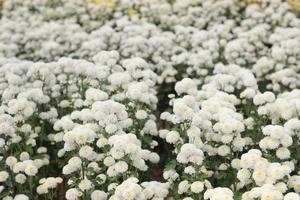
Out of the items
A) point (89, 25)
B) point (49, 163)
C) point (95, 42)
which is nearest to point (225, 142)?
point (49, 163)

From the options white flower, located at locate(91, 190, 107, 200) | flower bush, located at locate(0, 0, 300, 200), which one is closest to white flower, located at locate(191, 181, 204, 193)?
flower bush, located at locate(0, 0, 300, 200)

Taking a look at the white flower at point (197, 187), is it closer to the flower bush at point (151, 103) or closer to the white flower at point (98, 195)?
the flower bush at point (151, 103)

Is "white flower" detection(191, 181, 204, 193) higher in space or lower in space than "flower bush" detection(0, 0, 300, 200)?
higher

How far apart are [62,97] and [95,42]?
1.70 meters

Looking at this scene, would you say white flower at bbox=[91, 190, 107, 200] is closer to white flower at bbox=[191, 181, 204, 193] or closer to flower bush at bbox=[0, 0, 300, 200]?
flower bush at bbox=[0, 0, 300, 200]

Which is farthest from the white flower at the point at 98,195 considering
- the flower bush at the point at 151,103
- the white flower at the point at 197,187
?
the white flower at the point at 197,187

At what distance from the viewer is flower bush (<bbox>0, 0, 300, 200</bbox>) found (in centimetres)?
495

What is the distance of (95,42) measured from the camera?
8.16 m

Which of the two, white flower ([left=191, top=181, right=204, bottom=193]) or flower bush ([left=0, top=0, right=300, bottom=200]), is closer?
white flower ([left=191, top=181, right=204, bottom=193])

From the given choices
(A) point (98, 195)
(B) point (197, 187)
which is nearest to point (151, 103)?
(A) point (98, 195)

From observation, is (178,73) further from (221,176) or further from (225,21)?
Answer: (221,176)

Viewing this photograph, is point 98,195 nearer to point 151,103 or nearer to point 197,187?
point 197,187

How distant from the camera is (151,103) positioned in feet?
21.2

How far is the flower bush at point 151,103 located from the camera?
4945 millimetres
